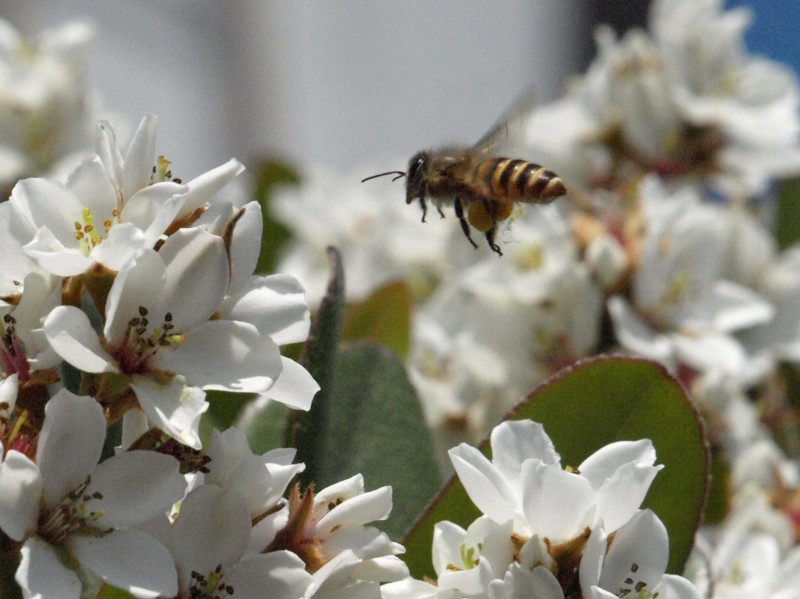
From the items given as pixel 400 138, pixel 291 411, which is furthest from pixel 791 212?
pixel 400 138

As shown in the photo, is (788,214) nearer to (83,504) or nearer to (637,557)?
(637,557)

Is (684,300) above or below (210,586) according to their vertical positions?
below

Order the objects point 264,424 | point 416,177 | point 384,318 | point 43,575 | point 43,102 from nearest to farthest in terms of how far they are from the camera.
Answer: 1. point 43,575
2. point 264,424
3. point 416,177
4. point 384,318
5. point 43,102

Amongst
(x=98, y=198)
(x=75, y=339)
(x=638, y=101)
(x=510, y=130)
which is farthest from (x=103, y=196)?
(x=638, y=101)

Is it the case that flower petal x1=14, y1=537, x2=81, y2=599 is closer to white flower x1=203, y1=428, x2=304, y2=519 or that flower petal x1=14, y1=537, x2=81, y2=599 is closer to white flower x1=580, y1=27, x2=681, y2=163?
white flower x1=203, y1=428, x2=304, y2=519

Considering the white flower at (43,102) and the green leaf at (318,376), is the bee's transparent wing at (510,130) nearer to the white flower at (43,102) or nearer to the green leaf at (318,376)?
the green leaf at (318,376)

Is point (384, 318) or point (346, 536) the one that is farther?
point (384, 318)

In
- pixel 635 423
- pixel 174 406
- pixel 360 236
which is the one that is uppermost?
pixel 174 406

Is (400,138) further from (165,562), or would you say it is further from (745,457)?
(165,562)
